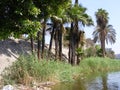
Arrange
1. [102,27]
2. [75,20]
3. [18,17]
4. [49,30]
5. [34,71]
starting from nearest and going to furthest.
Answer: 1. [18,17]
2. [34,71]
3. [75,20]
4. [49,30]
5. [102,27]

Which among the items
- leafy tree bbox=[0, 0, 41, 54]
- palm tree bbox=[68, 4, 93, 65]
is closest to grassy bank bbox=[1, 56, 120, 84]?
palm tree bbox=[68, 4, 93, 65]

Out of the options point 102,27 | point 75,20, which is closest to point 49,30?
point 75,20

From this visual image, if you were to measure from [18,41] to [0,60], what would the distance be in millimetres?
11301

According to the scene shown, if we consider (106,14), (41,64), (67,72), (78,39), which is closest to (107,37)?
(106,14)

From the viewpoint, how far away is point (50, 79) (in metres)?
25.6

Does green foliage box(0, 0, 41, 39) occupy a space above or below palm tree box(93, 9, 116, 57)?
below

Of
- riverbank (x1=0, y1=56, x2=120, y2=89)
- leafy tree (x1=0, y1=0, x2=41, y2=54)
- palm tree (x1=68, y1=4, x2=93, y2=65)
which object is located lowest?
riverbank (x1=0, y1=56, x2=120, y2=89)

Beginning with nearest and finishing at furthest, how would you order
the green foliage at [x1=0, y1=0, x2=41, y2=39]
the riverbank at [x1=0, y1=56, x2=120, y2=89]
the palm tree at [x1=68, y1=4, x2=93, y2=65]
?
the green foliage at [x1=0, y1=0, x2=41, y2=39], the riverbank at [x1=0, y1=56, x2=120, y2=89], the palm tree at [x1=68, y1=4, x2=93, y2=65]

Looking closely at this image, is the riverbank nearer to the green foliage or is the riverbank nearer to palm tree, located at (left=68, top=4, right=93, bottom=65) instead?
palm tree, located at (left=68, top=4, right=93, bottom=65)

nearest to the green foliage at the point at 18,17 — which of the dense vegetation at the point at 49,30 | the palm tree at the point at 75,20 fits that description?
the dense vegetation at the point at 49,30

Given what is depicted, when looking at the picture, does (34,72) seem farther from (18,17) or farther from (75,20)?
(75,20)

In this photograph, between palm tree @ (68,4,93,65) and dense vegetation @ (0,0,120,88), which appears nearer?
dense vegetation @ (0,0,120,88)

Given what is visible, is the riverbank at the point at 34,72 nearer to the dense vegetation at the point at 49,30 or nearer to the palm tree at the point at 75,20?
the dense vegetation at the point at 49,30

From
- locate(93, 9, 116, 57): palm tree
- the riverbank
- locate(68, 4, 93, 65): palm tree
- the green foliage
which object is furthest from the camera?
locate(93, 9, 116, 57): palm tree
